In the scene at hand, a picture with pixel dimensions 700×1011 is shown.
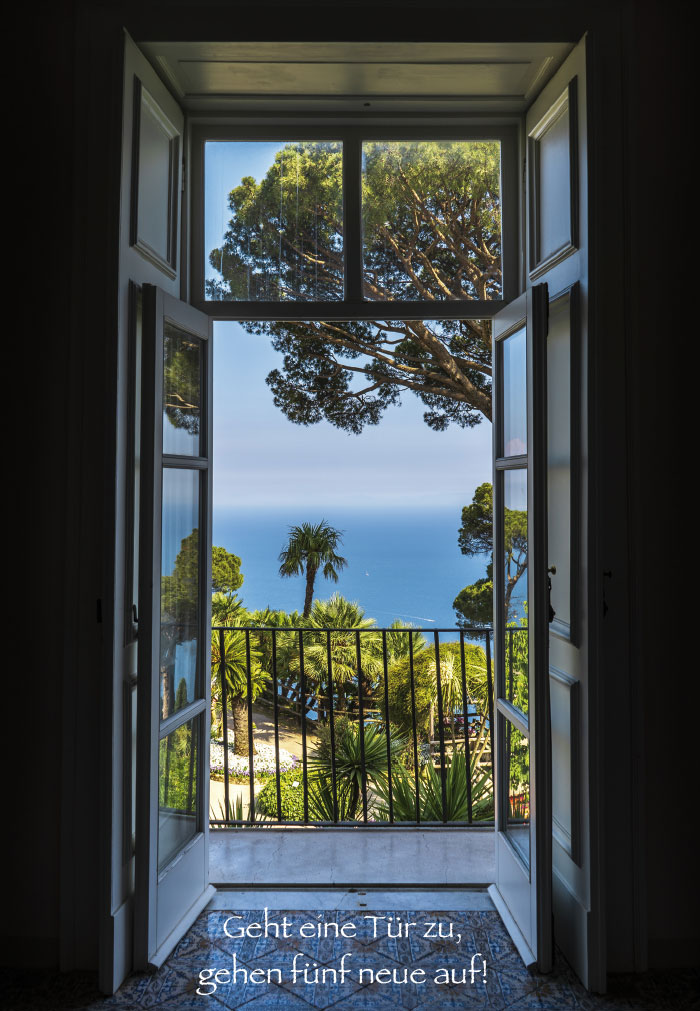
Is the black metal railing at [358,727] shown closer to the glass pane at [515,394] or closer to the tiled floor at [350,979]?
the glass pane at [515,394]

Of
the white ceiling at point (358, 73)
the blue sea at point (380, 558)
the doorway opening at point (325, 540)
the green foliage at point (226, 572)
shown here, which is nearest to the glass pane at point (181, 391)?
the white ceiling at point (358, 73)

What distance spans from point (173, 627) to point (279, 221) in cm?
147

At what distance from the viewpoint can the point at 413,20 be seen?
2006 mm

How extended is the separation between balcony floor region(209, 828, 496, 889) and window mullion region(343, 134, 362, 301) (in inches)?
84.0

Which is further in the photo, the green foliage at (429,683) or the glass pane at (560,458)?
the green foliage at (429,683)

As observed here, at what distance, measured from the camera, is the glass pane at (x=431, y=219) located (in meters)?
2.46

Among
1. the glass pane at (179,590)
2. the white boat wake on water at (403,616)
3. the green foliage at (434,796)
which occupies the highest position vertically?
the glass pane at (179,590)

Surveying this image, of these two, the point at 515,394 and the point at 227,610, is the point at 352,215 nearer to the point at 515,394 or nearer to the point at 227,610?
the point at 515,394

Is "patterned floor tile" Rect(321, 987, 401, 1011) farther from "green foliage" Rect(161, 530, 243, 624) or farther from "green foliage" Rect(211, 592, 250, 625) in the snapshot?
"green foliage" Rect(211, 592, 250, 625)

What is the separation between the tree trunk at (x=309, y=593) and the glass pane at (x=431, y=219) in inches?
336
